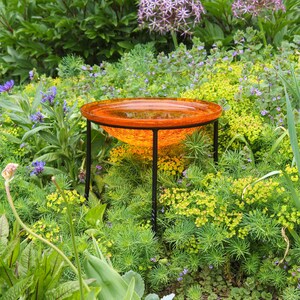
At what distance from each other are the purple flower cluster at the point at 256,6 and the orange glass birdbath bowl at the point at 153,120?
1606mm

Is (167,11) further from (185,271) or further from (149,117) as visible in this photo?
(185,271)

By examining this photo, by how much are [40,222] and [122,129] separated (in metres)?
0.62

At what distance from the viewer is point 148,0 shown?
4613mm

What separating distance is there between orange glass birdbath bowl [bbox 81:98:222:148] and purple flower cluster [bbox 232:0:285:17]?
161 cm

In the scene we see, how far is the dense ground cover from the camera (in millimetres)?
2621

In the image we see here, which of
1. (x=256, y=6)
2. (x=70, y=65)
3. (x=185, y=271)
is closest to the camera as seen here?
(x=185, y=271)

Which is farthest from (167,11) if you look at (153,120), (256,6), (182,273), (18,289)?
(18,289)

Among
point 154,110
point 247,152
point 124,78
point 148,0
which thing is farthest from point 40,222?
point 148,0

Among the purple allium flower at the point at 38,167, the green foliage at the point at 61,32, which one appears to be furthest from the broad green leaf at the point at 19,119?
the green foliage at the point at 61,32

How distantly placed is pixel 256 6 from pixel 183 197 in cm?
229

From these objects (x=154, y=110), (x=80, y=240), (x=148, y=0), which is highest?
(x=148, y=0)

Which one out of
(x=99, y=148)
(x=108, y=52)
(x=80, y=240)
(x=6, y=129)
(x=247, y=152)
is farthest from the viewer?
(x=108, y=52)

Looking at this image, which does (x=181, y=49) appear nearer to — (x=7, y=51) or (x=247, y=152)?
(x=247, y=152)

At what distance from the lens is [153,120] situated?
2791mm
